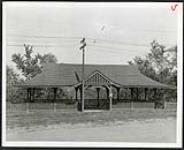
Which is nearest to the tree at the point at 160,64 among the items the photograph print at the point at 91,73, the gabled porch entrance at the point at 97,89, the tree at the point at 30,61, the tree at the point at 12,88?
the photograph print at the point at 91,73

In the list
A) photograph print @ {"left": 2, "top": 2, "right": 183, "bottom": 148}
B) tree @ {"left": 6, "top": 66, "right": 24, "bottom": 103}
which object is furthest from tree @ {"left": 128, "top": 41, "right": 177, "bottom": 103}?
tree @ {"left": 6, "top": 66, "right": 24, "bottom": 103}

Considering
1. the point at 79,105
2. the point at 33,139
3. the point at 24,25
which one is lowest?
the point at 33,139

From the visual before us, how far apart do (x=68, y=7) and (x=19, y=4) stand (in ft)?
0.54

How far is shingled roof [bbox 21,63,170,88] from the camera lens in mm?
1761

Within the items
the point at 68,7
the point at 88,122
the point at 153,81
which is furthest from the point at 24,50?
the point at 153,81

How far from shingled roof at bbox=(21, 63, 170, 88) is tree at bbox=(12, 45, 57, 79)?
2 cm

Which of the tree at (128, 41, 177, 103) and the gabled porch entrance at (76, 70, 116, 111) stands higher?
the tree at (128, 41, 177, 103)

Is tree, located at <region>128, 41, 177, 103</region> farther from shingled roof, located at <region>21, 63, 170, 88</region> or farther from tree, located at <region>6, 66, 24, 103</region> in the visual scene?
tree, located at <region>6, 66, 24, 103</region>

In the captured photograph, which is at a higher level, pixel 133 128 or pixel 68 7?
pixel 68 7

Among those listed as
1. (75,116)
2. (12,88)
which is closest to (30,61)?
(12,88)

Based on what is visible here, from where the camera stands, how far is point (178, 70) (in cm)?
175

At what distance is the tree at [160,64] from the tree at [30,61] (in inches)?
11.0

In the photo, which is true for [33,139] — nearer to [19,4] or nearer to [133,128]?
[133,128]

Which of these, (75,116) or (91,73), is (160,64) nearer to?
(91,73)
